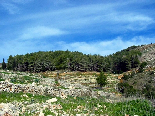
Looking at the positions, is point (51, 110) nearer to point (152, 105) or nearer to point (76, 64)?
point (152, 105)

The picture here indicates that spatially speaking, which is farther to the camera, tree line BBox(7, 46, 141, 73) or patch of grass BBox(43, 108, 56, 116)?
tree line BBox(7, 46, 141, 73)

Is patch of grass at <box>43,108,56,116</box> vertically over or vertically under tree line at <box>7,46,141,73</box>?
under

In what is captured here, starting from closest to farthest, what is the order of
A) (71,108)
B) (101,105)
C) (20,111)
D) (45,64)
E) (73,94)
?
(20,111), (71,108), (101,105), (73,94), (45,64)

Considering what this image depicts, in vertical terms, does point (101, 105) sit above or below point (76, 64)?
below

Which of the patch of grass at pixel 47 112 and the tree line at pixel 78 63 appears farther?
the tree line at pixel 78 63

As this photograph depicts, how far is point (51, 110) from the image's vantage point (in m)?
12.0

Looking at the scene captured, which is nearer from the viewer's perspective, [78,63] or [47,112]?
[47,112]

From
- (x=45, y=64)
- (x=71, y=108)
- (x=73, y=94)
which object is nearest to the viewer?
(x=71, y=108)

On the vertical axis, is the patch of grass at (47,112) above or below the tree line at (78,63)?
below

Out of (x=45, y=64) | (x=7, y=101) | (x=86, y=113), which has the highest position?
(x=45, y=64)

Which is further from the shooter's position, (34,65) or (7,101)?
(34,65)

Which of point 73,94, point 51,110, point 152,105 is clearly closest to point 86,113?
point 51,110

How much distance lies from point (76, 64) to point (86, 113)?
91015mm

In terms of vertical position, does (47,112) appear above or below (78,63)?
Answer: below
